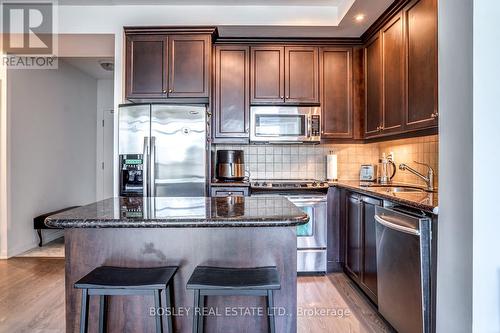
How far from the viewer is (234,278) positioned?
128 centimetres

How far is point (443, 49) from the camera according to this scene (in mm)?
1081

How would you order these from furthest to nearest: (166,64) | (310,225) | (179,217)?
1. (166,64)
2. (310,225)
3. (179,217)

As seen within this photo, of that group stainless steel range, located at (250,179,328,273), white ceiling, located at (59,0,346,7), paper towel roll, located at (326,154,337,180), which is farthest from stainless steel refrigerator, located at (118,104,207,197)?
paper towel roll, located at (326,154,337,180)

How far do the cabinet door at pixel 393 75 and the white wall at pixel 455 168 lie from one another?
162cm

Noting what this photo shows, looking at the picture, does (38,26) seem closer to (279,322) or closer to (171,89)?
(171,89)

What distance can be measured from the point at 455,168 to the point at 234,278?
3.01 feet

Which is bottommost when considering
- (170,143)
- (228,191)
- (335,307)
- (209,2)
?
(335,307)

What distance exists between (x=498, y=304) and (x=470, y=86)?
0.67m

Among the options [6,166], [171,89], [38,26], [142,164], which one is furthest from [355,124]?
[6,166]

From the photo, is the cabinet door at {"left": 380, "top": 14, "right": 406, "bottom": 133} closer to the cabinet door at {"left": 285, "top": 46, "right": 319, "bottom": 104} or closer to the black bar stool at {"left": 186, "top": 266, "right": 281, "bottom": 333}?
the cabinet door at {"left": 285, "top": 46, "right": 319, "bottom": 104}

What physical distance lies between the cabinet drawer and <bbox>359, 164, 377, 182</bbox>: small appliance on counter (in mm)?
1461

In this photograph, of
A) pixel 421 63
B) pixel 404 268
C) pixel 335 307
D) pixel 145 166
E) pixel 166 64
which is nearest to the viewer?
pixel 404 268

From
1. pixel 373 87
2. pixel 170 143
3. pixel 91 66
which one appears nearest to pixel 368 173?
pixel 373 87

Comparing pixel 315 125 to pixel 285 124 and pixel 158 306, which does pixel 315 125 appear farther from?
pixel 158 306
